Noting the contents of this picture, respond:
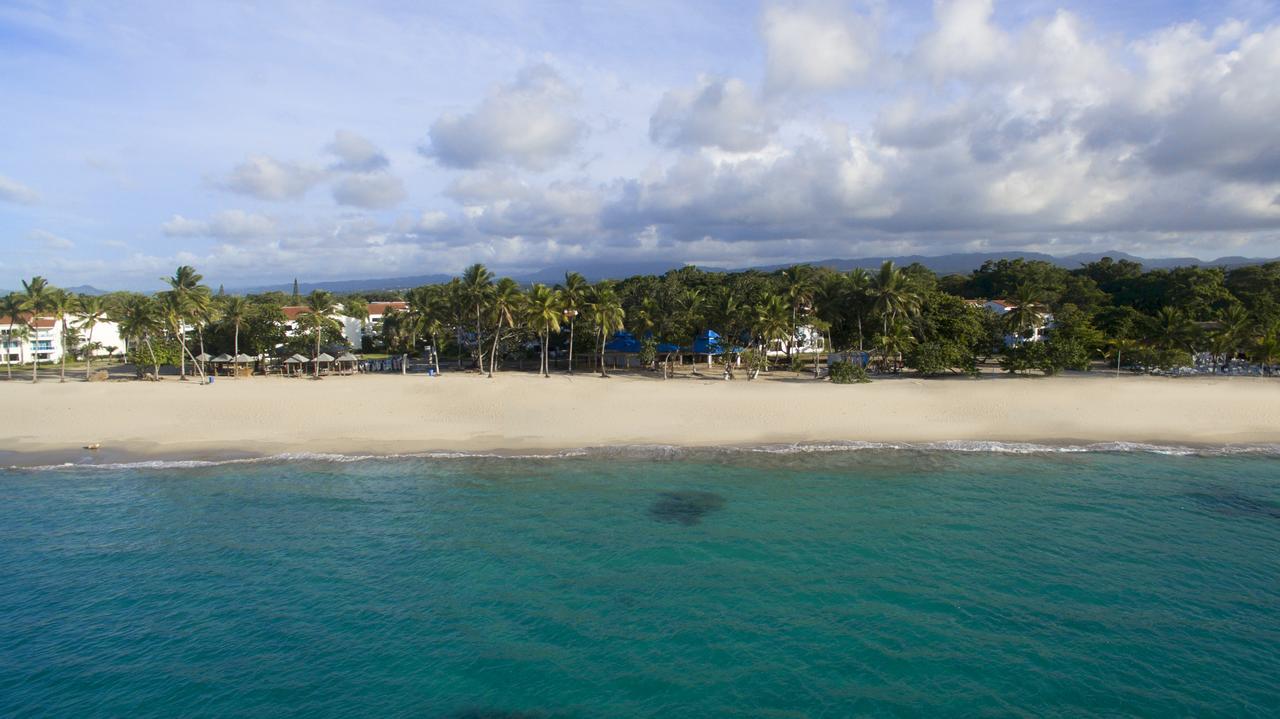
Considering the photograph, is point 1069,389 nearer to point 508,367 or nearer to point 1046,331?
point 1046,331

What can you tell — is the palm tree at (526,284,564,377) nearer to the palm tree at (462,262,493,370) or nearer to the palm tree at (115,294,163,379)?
the palm tree at (462,262,493,370)

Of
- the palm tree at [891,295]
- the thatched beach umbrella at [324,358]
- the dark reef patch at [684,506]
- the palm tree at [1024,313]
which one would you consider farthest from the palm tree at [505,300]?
the palm tree at [1024,313]

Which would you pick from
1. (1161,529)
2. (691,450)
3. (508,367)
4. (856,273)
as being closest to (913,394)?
(856,273)

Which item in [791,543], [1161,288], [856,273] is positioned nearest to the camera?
[791,543]

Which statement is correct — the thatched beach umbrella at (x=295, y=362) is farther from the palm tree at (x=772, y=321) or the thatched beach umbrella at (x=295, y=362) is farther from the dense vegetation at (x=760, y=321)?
the palm tree at (x=772, y=321)

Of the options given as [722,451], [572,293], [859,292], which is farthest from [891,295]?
Result: [722,451]

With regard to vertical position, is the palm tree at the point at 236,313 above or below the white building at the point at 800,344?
above

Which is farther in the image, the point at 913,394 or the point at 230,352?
the point at 230,352
